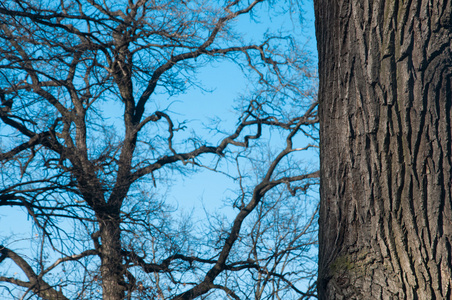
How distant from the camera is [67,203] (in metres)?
7.11

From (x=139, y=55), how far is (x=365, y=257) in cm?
616

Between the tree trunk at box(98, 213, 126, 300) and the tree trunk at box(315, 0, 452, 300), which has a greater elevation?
the tree trunk at box(98, 213, 126, 300)

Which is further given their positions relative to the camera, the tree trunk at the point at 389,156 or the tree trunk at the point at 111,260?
the tree trunk at the point at 111,260

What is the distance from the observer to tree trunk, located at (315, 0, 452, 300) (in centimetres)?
174

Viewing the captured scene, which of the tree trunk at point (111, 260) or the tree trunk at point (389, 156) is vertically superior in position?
the tree trunk at point (111, 260)

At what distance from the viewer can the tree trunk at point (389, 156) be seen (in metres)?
1.74

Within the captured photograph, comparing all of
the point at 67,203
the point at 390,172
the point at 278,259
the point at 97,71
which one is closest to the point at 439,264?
the point at 390,172

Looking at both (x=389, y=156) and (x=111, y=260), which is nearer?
(x=389, y=156)

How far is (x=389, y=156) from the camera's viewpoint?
1.83 metres

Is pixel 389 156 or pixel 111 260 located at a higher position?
pixel 111 260

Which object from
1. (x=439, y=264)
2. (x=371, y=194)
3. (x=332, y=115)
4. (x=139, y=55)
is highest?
(x=139, y=55)

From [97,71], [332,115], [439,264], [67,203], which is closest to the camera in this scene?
[439,264]

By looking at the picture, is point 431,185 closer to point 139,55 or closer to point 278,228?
point 139,55

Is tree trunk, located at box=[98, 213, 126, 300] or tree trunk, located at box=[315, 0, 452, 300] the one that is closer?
tree trunk, located at box=[315, 0, 452, 300]
